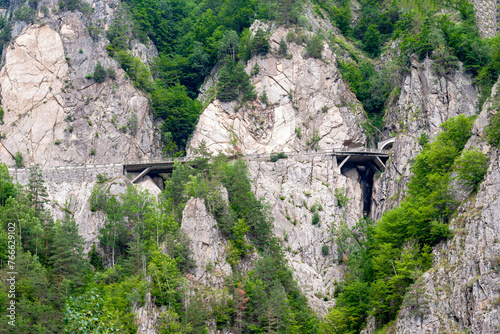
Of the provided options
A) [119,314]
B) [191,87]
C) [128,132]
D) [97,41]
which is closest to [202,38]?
[191,87]

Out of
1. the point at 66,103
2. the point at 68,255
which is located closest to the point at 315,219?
the point at 68,255

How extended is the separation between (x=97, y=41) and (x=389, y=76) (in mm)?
38510

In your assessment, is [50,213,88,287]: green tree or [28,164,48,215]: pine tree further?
[28,164,48,215]: pine tree

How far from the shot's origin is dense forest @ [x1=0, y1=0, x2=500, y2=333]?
43.2 meters

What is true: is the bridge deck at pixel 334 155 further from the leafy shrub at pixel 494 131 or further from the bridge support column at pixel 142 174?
the leafy shrub at pixel 494 131

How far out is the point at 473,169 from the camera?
135ft

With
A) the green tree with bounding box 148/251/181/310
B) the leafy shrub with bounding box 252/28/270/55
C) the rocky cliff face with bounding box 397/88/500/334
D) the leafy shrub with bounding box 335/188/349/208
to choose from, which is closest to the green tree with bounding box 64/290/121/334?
the green tree with bounding box 148/251/181/310

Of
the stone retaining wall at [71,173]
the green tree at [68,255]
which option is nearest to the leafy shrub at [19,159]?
the stone retaining wall at [71,173]

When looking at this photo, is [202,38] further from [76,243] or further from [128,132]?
[76,243]

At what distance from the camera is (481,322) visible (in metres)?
33.8

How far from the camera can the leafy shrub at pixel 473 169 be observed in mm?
40875

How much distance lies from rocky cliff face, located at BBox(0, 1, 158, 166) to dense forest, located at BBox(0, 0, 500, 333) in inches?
86.9

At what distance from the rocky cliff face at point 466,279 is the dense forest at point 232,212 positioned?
1412 millimetres

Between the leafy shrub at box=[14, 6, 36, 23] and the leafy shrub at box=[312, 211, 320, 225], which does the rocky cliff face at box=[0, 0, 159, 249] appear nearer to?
the leafy shrub at box=[14, 6, 36, 23]
